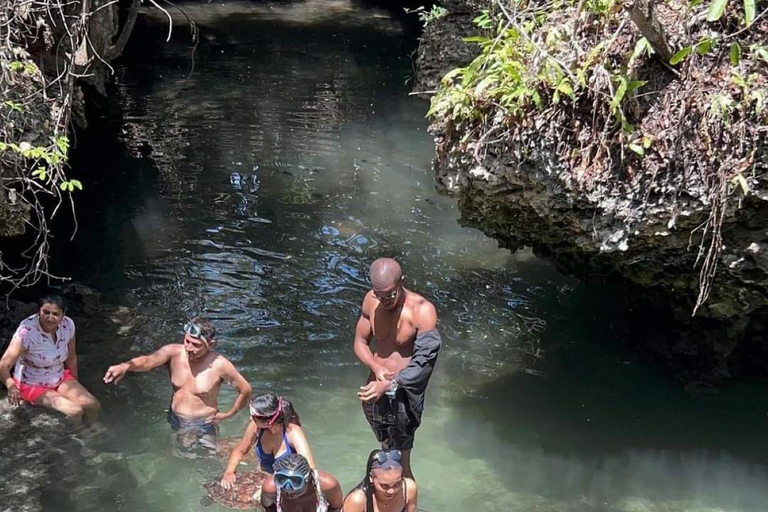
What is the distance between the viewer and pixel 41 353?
21.6ft

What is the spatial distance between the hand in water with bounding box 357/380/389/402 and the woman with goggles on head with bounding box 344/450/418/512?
445 mm

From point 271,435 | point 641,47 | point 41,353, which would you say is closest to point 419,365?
point 271,435

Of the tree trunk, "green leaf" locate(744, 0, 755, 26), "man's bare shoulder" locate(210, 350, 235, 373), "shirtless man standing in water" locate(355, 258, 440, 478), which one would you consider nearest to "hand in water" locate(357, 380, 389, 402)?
"shirtless man standing in water" locate(355, 258, 440, 478)

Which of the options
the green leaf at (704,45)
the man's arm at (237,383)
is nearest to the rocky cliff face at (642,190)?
the green leaf at (704,45)

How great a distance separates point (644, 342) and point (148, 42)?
1893 centimetres

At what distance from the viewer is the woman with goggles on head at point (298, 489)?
4.69 meters

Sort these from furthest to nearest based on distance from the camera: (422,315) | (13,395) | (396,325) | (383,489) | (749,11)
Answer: (13,395)
(396,325)
(422,315)
(383,489)
(749,11)

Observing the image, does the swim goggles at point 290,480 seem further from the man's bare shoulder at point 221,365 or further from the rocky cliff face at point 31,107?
the rocky cliff face at point 31,107

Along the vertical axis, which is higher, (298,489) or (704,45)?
(704,45)

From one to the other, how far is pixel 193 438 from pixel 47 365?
1.47 meters

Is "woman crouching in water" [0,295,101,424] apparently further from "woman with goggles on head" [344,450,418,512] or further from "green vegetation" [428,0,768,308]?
"green vegetation" [428,0,768,308]

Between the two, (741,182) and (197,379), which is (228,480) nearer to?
(197,379)

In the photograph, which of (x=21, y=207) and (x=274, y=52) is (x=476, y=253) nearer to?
(x=21, y=207)

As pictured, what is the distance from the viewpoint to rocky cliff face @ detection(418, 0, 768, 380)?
5.41 meters
